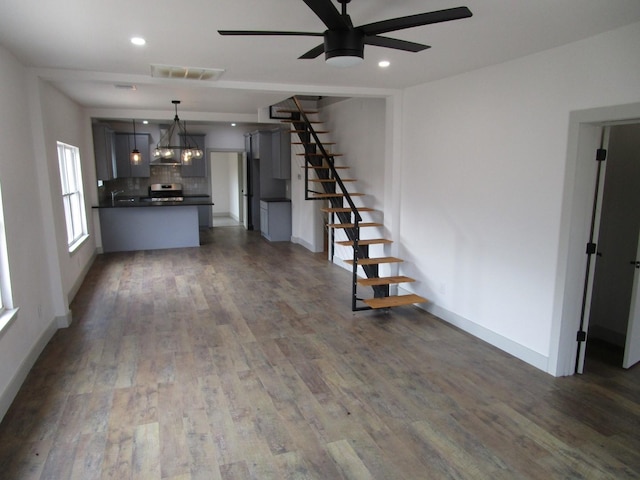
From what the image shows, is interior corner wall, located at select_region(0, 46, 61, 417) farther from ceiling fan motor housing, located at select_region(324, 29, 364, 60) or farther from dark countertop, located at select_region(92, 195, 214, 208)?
dark countertop, located at select_region(92, 195, 214, 208)

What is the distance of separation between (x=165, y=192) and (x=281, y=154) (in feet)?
11.3

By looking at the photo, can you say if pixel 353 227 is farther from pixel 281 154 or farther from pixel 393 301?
pixel 281 154

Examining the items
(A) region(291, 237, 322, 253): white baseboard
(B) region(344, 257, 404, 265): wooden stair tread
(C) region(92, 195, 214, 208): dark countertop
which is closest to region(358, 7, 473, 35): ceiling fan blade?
(B) region(344, 257, 404, 265): wooden stair tread

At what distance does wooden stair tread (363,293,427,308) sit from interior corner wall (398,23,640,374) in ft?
0.66

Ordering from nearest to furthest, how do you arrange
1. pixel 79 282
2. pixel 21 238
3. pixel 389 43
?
pixel 389 43 < pixel 21 238 < pixel 79 282

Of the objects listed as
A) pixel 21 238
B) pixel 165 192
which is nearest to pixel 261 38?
pixel 21 238

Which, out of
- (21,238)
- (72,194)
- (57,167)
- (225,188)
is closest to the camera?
(21,238)

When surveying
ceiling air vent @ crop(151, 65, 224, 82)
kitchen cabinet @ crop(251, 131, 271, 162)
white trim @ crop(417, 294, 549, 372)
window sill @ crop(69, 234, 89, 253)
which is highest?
ceiling air vent @ crop(151, 65, 224, 82)

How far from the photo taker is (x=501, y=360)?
376 centimetres

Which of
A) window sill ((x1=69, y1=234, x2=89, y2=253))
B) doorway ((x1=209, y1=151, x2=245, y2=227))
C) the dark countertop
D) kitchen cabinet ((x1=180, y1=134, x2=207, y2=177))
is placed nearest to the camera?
window sill ((x1=69, y1=234, x2=89, y2=253))

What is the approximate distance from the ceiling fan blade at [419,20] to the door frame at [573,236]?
64.3 inches

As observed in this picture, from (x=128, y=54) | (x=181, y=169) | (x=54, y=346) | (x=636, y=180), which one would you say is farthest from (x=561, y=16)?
(x=181, y=169)

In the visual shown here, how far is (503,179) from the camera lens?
386 cm

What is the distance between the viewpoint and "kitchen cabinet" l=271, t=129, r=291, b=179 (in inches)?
364
